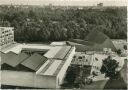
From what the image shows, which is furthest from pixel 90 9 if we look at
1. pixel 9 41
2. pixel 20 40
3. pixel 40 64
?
pixel 40 64

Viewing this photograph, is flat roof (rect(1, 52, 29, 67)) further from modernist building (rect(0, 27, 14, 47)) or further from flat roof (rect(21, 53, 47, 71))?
modernist building (rect(0, 27, 14, 47))

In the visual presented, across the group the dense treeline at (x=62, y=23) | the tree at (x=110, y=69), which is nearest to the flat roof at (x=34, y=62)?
the tree at (x=110, y=69)

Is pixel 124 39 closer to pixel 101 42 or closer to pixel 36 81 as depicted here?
pixel 101 42

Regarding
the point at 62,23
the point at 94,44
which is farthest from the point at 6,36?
the point at 62,23

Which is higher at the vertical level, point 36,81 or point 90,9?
point 90,9

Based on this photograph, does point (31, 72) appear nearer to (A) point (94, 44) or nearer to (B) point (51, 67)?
(B) point (51, 67)

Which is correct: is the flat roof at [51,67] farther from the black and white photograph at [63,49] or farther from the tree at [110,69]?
the tree at [110,69]

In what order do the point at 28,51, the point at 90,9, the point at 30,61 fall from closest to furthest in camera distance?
1. the point at 30,61
2. the point at 28,51
3. the point at 90,9

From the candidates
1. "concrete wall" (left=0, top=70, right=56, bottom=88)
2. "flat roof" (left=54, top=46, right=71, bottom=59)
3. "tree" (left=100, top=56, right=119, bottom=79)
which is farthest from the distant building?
"concrete wall" (left=0, top=70, right=56, bottom=88)
